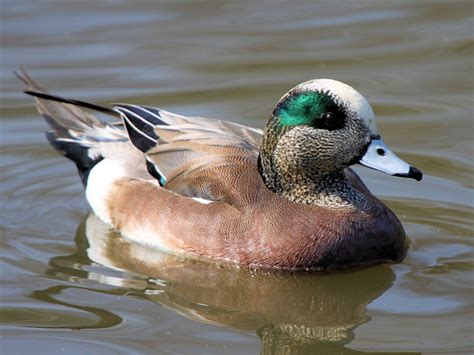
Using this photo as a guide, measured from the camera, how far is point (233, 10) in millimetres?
11180

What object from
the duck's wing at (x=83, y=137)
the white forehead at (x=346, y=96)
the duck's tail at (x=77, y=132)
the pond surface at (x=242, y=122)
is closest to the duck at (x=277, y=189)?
the white forehead at (x=346, y=96)

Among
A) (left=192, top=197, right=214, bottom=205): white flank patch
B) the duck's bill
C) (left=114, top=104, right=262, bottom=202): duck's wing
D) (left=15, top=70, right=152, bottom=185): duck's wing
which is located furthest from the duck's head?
(left=15, top=70, right=152, bottom=185): duck's wing

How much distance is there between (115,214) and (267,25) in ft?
12.8

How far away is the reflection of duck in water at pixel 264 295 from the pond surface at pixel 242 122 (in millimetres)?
11

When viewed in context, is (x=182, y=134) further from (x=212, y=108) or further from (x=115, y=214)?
(x=212, y=108)

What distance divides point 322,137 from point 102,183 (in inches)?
64.0

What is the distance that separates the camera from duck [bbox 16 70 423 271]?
652 centimetres

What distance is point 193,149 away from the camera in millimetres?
7016

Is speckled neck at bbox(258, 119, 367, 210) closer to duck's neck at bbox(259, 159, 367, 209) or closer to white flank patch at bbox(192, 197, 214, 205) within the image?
duck's neck at bbox(259, 159, 367, 209)

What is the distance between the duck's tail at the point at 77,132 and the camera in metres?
7.73

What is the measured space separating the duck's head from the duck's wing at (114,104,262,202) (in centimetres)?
23

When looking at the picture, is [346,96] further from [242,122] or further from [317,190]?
[242,122]

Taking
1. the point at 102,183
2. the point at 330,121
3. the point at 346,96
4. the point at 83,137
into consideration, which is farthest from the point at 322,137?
the point at 83,137

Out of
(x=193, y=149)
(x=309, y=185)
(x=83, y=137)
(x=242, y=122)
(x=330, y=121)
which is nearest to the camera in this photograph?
(x=330, y=121)
